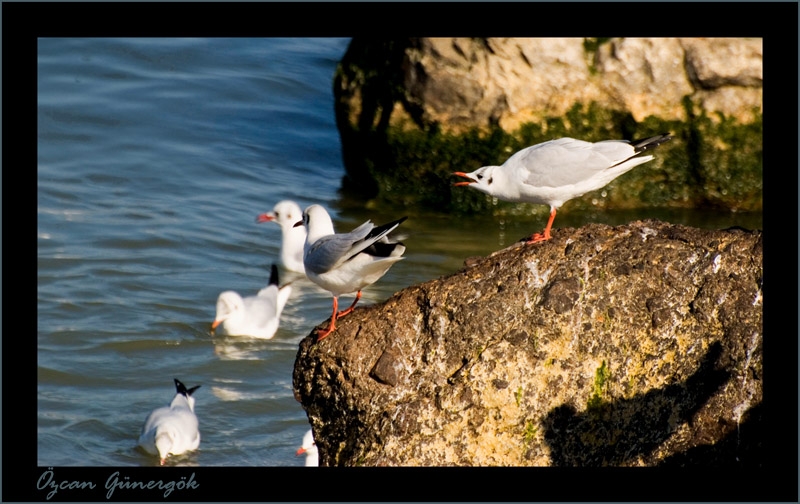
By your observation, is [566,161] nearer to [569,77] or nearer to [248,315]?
[248,315]

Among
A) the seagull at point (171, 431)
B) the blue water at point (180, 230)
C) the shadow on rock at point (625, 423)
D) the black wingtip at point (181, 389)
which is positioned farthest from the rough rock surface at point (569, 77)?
the shadow on rock at point (625, 423)

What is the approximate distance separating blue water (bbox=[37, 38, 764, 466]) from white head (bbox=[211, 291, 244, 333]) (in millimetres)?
203

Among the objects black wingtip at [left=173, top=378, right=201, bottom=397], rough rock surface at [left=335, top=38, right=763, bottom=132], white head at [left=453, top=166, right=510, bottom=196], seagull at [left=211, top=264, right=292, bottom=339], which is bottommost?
black wingtip at [left=173, top=378, right=201, bottom=397]

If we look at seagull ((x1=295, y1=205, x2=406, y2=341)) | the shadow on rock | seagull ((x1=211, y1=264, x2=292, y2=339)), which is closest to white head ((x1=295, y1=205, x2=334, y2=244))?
seagull ((x1=295, y1=205, x2=406, y2=341))

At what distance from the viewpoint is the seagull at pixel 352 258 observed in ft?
18.3

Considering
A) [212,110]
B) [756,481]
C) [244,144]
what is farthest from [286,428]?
[212,110]

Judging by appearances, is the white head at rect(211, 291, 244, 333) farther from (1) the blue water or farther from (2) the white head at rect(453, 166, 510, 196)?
(2) the white head at rect(453, 166, 510, 196)

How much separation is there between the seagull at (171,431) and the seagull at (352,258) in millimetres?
2177

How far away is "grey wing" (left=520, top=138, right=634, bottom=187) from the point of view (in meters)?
6.21

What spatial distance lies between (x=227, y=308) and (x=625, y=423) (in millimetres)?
5691

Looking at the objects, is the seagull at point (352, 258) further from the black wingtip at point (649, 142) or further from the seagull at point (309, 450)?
the seagull at point (309, 450)

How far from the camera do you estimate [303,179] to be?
13.2 meters

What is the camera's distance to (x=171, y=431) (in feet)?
24.8

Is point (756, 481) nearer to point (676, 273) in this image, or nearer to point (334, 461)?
point (676, 273)
